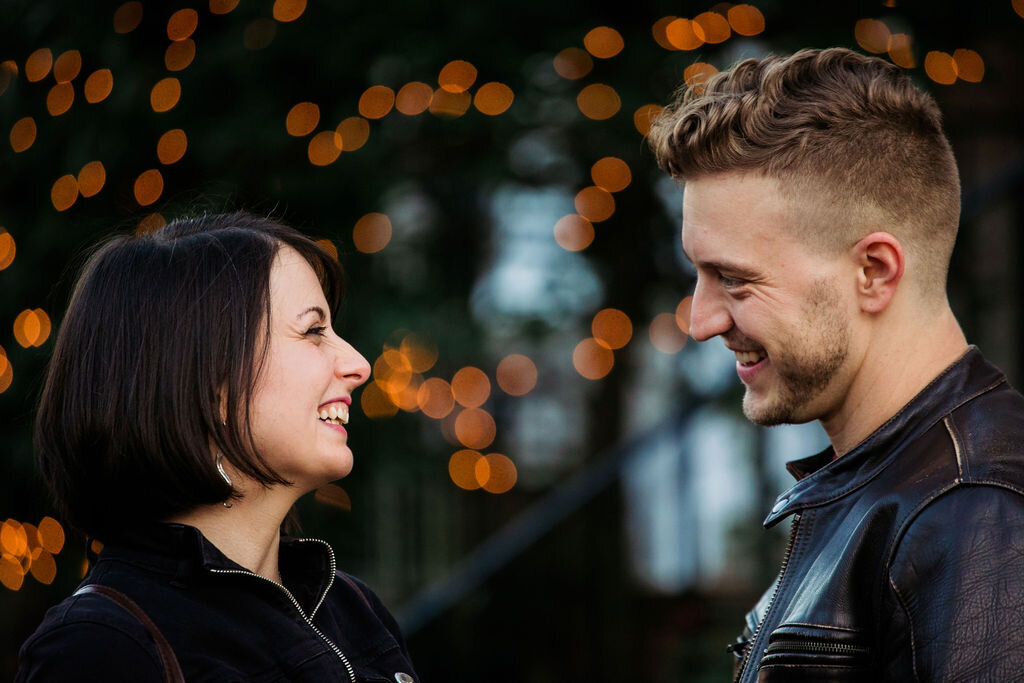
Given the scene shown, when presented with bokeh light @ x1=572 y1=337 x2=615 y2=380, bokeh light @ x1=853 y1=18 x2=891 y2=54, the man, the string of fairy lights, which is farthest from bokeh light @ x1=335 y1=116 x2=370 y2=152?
the man

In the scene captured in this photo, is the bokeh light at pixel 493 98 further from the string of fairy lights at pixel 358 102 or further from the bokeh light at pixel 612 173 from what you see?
the bokeh light at pixel 612 173

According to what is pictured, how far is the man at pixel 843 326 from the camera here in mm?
2006

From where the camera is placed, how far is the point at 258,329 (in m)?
2.22

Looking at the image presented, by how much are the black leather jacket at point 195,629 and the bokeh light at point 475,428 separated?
4.97m

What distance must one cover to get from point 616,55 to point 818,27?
90 cm

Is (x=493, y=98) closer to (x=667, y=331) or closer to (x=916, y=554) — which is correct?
(x=667, y=331)

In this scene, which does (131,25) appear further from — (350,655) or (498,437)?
(498,437)

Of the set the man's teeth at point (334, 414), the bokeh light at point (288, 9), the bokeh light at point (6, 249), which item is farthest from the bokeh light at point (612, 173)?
the man's teeth at point (334, 414)

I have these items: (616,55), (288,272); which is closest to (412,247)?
(616,55)

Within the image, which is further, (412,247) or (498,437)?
(498,437)

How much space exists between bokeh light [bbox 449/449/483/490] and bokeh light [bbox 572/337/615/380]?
89 centimetres

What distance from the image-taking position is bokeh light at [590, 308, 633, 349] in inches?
268

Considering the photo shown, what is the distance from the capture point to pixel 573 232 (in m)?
6.58

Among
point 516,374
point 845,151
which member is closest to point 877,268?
point 845,151
